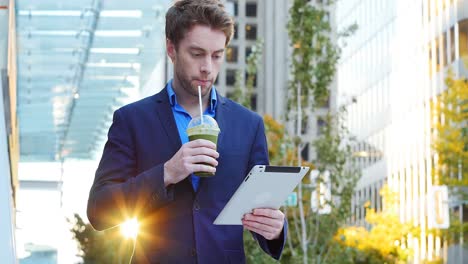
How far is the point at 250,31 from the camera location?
313 feet

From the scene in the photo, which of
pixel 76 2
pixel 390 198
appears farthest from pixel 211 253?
pixel 390 198

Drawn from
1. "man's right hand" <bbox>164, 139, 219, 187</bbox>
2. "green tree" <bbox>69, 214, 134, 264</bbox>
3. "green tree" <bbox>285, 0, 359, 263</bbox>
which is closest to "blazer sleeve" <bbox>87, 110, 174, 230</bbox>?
"man's right hand" <bbox>164, 139, 219, 187</bbox>

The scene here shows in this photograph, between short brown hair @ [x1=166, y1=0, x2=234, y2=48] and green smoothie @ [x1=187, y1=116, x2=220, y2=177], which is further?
short brown hair @ [x1=166, y1=0, x2=234, y2=48]

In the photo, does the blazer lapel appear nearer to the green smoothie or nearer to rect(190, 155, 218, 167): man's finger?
the green smoothie

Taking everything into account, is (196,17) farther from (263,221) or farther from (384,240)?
(384,240)

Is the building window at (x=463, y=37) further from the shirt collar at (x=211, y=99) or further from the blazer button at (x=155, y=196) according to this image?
the blazer button at (x=155, y=196)

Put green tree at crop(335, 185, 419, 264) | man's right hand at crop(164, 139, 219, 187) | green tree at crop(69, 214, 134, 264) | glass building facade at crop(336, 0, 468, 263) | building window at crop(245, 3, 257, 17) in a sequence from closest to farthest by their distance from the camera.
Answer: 1. man's right hand at crop(164, 139, 219, 187)
2. green tree at crop(69, 214, 134, 264)
3. green tree at crop(335, 185, 419, 264)
4. glass building facade at crop(336, 0, 468, 263)
5. building window at crop(245, 3, 257, 17)

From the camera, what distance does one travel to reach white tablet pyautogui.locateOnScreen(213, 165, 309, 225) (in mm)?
3146

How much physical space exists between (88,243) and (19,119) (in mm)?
5357

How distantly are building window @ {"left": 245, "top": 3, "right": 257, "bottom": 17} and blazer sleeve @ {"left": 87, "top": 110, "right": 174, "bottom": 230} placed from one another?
93.4 m

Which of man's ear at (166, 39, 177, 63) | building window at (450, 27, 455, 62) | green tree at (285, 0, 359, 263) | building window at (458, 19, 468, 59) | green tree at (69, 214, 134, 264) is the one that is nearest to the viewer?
man's ear at (166, 39, 177, 63)

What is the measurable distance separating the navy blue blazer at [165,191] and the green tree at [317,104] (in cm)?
1574

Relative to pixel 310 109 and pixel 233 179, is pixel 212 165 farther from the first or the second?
pixel 310 109

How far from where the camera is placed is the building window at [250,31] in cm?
9500
